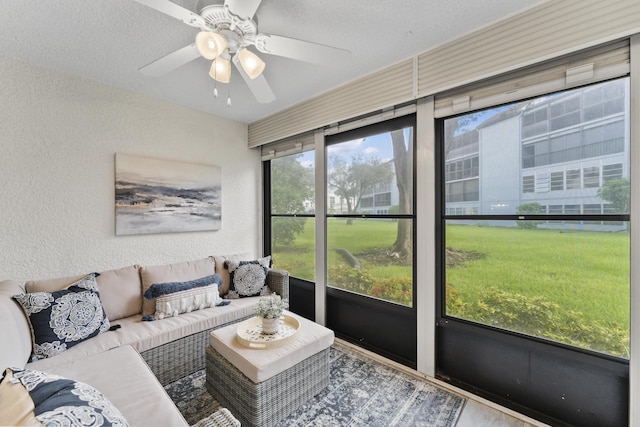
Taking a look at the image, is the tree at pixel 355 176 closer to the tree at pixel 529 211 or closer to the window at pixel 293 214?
the window at pixel 293 214

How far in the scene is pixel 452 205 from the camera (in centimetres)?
217

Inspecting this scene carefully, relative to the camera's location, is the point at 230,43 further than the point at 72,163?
No

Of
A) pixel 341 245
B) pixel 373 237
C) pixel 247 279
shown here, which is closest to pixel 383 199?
pixel 373 237

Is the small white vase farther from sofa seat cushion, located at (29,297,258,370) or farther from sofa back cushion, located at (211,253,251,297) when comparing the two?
sofa back cushion, located at (211,253,251,297)

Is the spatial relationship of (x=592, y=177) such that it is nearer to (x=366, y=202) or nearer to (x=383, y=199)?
(x=383, y=199)

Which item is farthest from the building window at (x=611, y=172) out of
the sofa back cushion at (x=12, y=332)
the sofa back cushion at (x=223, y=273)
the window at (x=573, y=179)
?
the sofa back cushion at (x=12, y=332)

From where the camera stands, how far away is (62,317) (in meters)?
1.79

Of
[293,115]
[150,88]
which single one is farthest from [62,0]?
[293,115]

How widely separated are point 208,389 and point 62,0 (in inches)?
105

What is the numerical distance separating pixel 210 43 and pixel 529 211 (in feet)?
7.32

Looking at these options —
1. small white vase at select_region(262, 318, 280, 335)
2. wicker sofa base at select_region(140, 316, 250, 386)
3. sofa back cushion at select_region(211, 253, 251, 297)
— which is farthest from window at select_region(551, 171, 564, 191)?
sofa back cushion at select_region(211, 253, 251, 297)

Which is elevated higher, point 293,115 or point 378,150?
point 293,115

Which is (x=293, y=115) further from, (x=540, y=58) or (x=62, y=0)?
(x=540, y=58)

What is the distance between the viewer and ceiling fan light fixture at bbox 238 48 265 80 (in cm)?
152
